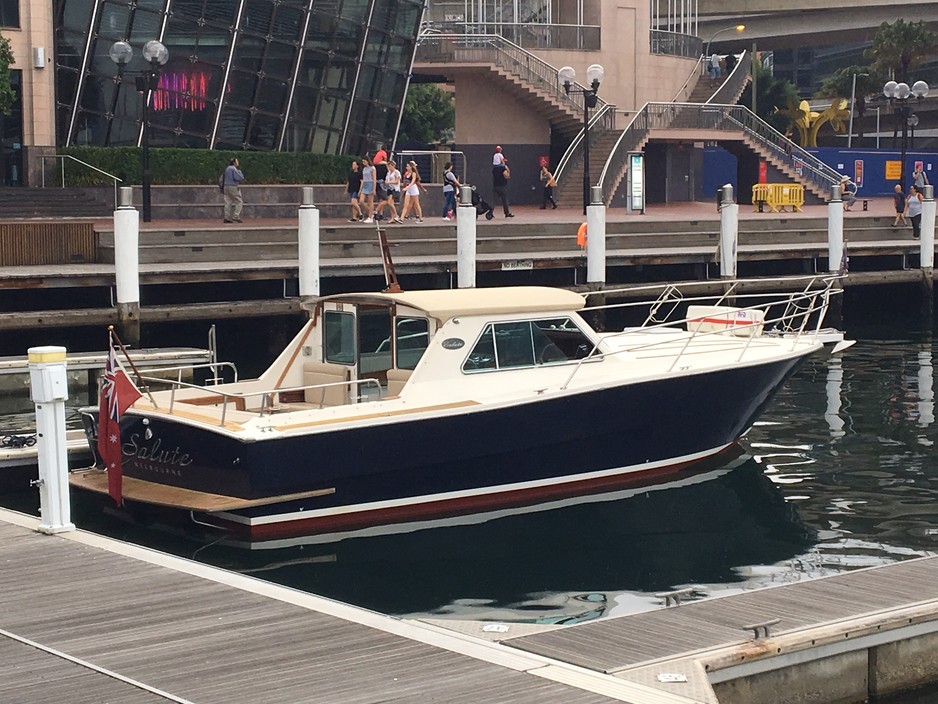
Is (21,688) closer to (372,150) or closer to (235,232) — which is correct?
(235,232)

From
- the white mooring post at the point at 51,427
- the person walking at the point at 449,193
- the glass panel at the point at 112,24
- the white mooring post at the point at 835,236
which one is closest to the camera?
the white mooring post at the point at 51,427

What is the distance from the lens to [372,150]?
4362 cm

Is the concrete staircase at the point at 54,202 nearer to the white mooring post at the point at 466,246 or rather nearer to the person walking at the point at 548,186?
the white mooring post at the point at 466,246

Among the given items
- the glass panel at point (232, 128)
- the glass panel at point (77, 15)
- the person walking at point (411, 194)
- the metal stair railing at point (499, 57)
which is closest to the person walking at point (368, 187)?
the person walking at point (411, 194)

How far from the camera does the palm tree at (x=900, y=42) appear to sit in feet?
233

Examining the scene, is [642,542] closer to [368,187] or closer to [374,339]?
[374,339]

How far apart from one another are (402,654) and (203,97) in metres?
32.8

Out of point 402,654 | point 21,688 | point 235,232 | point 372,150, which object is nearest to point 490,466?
point 402,654

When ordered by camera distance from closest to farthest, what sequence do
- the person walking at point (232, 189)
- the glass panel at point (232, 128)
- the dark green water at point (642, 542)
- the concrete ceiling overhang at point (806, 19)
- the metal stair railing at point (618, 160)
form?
the dark green water at point (642, 542)
the person walking at point (232, 189)
the glass panel at point (232, 128)
the metal stair railing at point (618, 160)
the concrete ceiling overhang at point (806, 19)

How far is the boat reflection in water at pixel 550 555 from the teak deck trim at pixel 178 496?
518 millimetres

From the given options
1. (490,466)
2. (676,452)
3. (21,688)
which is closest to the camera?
(21,688)

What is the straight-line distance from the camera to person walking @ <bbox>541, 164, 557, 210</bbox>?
4244 centimetres

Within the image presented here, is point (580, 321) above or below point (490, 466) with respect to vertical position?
above

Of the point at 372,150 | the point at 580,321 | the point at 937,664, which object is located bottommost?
the point at 937,664
